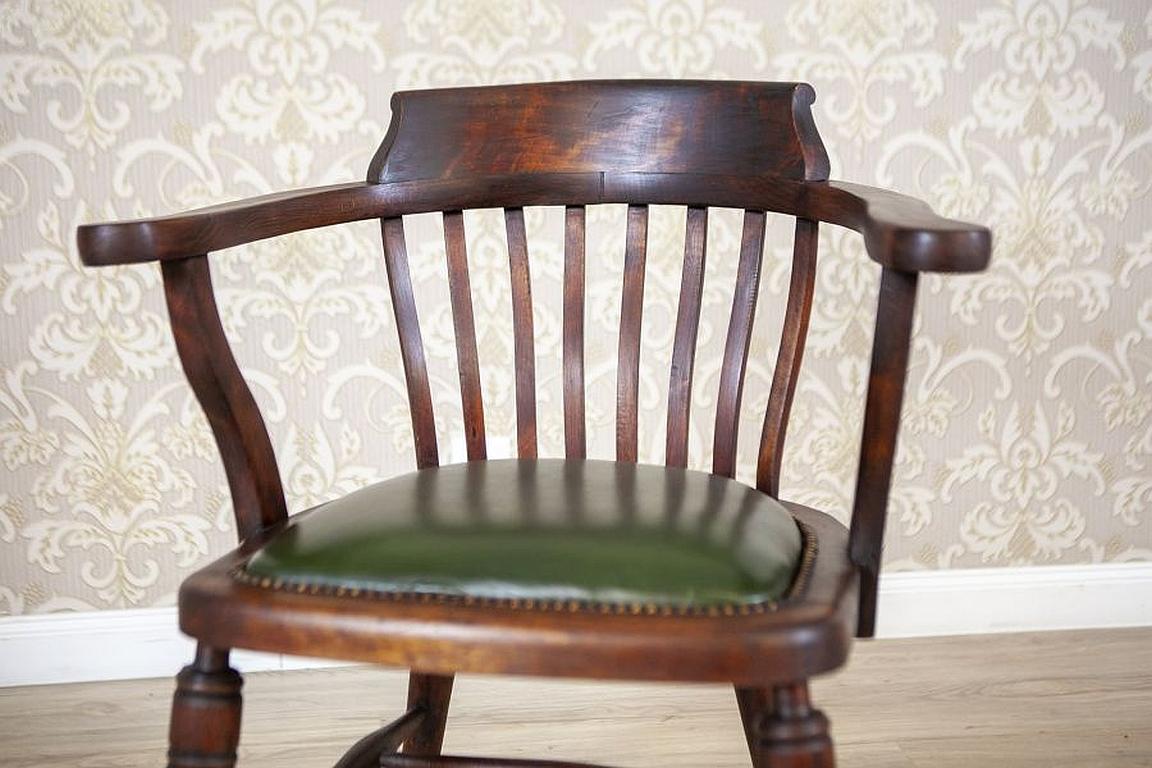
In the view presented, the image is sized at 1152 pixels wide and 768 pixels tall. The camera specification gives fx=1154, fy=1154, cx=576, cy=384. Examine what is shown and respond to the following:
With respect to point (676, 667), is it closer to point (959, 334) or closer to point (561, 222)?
point (561, 222)

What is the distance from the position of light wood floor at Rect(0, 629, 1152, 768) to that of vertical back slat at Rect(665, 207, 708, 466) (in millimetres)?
578

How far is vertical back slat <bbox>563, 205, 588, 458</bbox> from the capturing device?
1178 mm

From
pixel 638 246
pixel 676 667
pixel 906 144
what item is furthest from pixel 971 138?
pixel 676 667

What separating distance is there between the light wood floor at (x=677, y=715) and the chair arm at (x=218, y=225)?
0.78 meters

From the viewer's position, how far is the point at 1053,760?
1.50 meters

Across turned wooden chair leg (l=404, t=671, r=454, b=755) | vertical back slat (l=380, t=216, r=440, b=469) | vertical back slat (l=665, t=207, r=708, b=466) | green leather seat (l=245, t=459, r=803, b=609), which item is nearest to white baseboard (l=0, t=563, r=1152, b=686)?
turned wooden chair leg (l=404, t=671, r=454, b=755)

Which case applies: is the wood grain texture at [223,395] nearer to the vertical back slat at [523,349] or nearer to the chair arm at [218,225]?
the chair arm at [218,225]

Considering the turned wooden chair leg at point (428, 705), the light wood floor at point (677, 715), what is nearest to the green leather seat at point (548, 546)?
the turned wooden chair leg at point (428, 705)

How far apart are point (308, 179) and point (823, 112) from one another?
30.4 inches

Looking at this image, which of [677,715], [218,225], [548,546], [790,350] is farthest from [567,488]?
[677,715]

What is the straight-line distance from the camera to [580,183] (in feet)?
3.92

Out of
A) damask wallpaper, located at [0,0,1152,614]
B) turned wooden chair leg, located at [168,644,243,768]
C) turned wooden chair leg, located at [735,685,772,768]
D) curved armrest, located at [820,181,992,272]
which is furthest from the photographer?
damask wallpaper, located at [0,0,1152,614]

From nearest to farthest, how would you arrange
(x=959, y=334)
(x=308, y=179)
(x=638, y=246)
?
1. (x=638, y=246)
2. (x=308, y=179)
3. (x=959, y=334)

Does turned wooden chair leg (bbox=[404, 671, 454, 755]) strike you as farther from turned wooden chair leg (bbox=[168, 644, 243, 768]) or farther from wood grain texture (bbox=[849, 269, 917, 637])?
wood grain texture (bbox=[849, 269, 917, 637])
